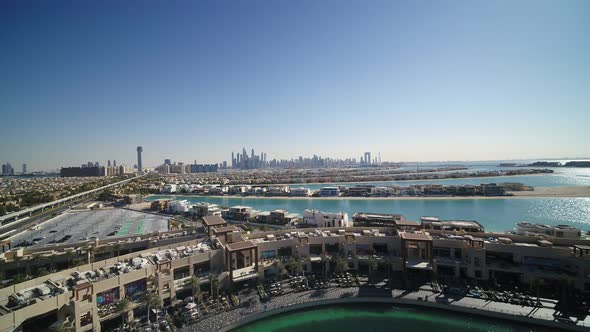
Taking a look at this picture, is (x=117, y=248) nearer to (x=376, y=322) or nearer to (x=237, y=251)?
(x=237, y=251)

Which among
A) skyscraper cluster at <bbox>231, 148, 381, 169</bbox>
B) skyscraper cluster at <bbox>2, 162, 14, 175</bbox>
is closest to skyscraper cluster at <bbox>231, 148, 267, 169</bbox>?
skyscraper cluster at <bbox>231, 148, 381, 169</bbox>

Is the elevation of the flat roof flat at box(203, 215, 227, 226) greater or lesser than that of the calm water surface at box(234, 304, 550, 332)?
greater

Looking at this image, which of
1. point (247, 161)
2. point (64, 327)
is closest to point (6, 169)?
point (247, 161)

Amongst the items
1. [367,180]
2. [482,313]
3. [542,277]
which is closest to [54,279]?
[482,313]

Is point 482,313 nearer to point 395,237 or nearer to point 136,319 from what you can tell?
point 395,237

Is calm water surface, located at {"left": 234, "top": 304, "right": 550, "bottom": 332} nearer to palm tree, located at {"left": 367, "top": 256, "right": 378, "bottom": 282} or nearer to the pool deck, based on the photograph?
the pool deck

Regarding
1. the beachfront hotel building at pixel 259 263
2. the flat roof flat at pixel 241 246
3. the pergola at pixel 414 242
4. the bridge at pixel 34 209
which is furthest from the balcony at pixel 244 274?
the bridge at pixel 34 209
